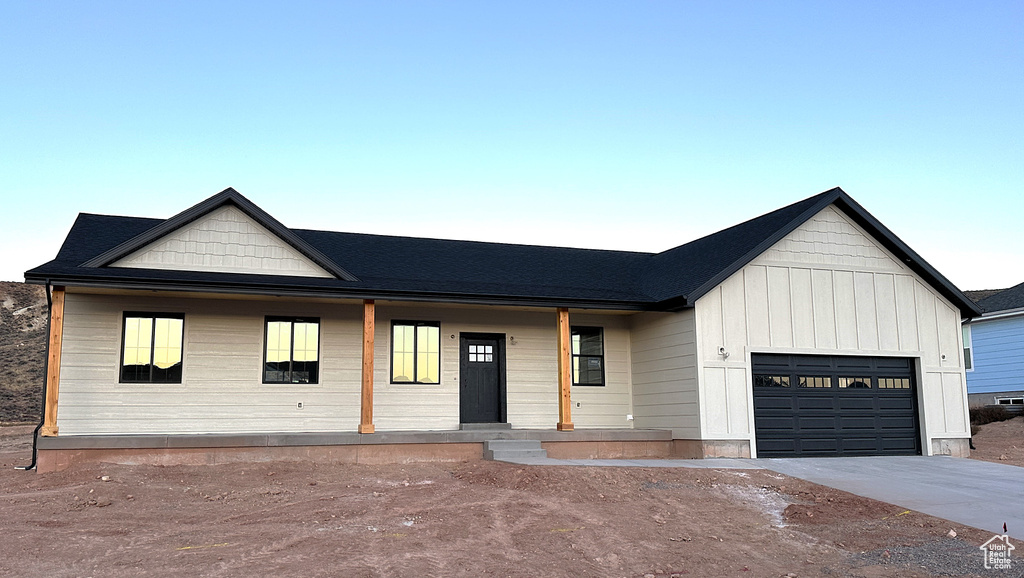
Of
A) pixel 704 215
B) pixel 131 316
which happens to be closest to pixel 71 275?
pixel 131 316

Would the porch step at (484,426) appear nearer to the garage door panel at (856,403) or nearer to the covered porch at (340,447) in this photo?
the covered porch at (340,447)

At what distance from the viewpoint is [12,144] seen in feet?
60.6

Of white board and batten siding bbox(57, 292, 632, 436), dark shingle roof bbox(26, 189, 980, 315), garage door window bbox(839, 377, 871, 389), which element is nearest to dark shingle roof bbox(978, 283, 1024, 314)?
dark shingle roof bbox(26, 189, 980, 315)

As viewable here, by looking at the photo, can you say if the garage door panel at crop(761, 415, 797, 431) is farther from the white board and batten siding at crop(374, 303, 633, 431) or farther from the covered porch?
the white board and batten siding at crop(374, 303, 633, 431)

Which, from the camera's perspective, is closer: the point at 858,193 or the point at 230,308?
the point at 230,308

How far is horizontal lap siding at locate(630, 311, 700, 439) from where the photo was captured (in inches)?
598

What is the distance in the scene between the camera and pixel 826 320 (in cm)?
1595

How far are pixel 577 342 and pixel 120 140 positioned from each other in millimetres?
11987

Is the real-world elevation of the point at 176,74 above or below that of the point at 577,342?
above

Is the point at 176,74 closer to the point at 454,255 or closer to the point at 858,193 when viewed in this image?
the point at 454,255

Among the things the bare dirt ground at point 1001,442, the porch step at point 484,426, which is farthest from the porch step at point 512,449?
the bare dirt ground at point 1001,442

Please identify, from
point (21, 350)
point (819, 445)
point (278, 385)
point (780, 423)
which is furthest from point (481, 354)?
point (21, 350)

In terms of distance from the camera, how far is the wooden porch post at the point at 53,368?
12.9 m

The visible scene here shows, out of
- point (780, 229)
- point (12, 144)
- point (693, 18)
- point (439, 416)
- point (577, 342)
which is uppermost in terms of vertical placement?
point (693, 18)
